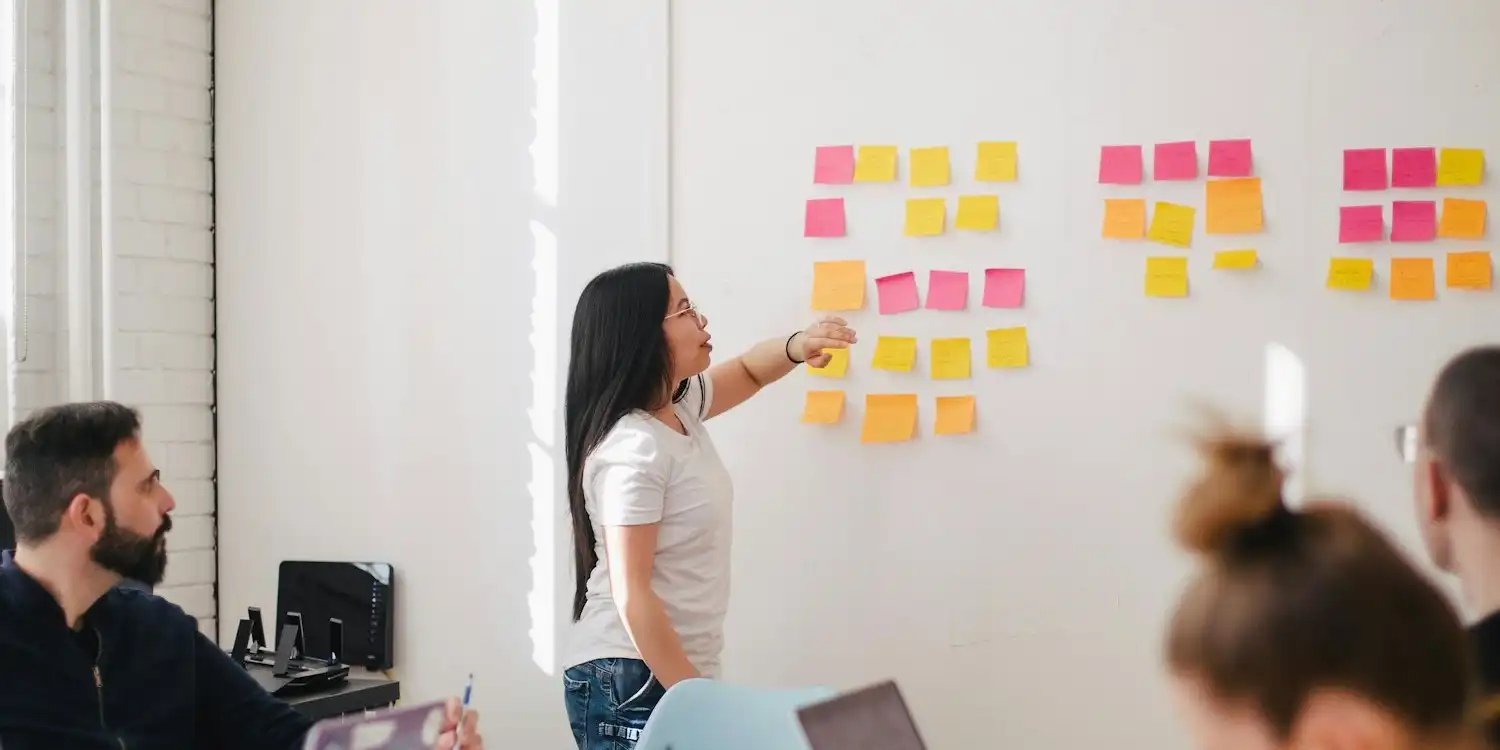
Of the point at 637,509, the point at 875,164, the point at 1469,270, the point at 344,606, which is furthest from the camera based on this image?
the point at 344,606

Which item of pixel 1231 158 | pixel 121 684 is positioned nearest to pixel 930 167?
pixel 1231 158

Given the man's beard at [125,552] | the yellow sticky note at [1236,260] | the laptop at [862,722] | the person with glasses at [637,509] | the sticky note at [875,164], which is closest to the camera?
the laptop at [862,722]

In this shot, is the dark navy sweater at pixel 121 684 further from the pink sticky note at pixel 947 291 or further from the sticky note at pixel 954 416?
the pink sticky note at pixel 947 291

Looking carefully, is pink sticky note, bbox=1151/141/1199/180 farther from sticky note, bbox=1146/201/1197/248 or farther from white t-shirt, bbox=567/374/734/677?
white t-shirt, bbox=567/374/734/677

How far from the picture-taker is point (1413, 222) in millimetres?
2500

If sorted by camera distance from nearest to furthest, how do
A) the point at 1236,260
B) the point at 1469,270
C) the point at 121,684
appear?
the point at 121,684, the point at 1469,270, the point at 1236,260

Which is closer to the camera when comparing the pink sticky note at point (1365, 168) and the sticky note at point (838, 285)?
the pink sticky note at point (1365, 168)

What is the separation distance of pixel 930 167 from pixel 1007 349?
0.41 meters

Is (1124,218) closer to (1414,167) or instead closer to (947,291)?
(947,291)

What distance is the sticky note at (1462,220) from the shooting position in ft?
8.09

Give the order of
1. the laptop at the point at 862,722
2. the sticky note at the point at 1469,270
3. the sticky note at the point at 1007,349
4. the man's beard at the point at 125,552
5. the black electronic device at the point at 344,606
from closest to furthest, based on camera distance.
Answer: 1. the laptop at the point at 862,722
2. the man's beard at the point at 125,552
3. the sticky note at the point at 1469,270
4. the sticky note at the point at 1007,349
5. the black electronic device at the point at 344,606

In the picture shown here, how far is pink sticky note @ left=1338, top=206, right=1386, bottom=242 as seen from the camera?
252cm

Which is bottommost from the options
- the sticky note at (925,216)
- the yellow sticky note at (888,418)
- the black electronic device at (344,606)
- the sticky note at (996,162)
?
the black electronic device at (344,606)

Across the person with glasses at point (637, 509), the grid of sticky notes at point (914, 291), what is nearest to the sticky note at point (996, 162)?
the grid of sticky notes at point (914, 291)
